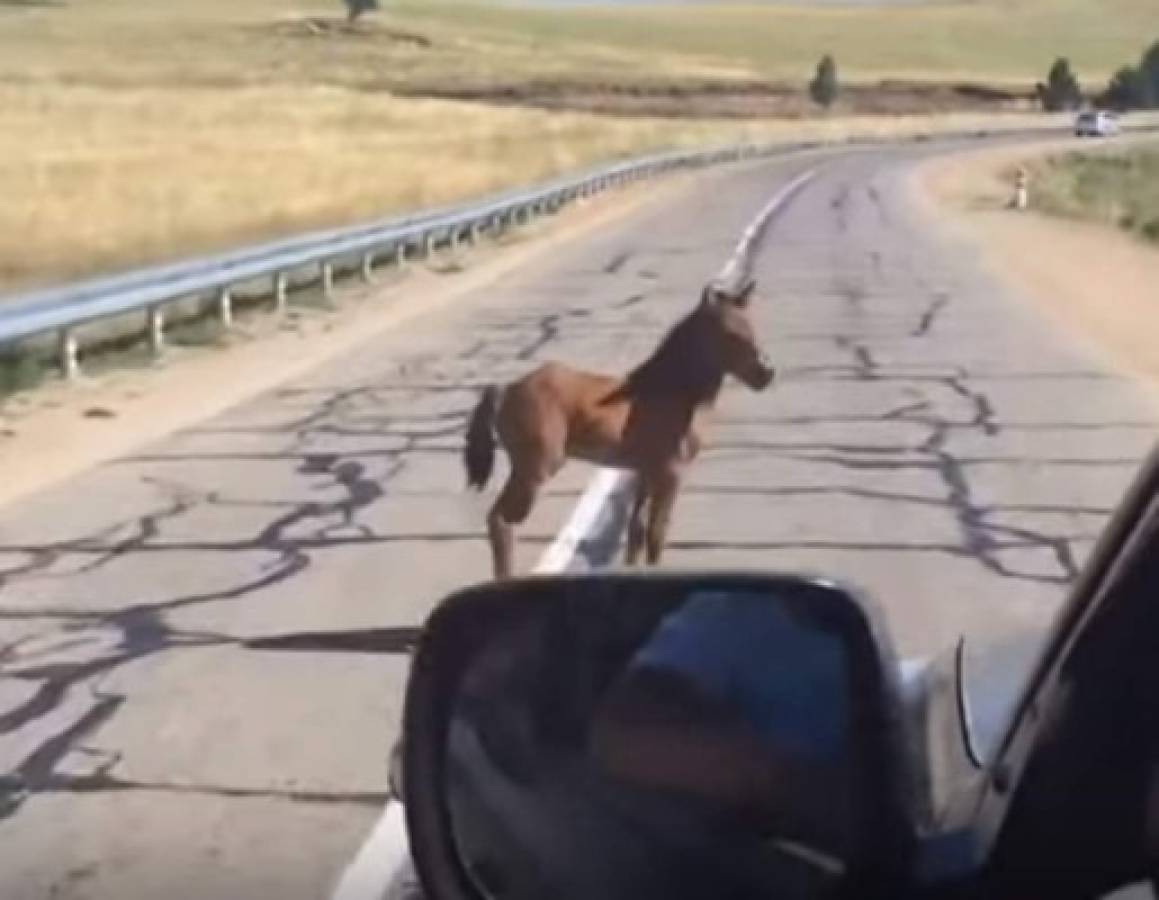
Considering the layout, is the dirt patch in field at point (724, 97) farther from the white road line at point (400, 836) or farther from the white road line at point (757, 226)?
the white road line at point (400, 836)

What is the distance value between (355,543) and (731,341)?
297 cm

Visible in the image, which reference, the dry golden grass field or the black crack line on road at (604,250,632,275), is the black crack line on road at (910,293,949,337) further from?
the dry golden grass field

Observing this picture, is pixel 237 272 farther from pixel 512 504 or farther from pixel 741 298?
pixel 741 298

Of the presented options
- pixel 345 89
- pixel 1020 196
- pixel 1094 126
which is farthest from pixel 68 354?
pixel 345 89

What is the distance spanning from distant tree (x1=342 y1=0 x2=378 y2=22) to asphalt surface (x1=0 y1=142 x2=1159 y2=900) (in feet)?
465

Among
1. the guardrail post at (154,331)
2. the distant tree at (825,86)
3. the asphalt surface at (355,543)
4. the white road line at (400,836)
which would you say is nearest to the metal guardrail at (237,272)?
the guardrail post at (154,331)

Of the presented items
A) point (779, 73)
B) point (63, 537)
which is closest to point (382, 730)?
point (63, 537)

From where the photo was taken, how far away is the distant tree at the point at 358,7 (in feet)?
545

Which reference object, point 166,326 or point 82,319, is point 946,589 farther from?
point 166,326

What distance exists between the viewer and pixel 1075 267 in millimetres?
37062

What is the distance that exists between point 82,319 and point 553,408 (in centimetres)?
1053

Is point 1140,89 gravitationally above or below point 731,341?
below

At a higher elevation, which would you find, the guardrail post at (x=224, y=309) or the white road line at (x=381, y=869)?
the white road line at (x=381, y=869)

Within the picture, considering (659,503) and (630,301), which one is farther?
(630,301)
